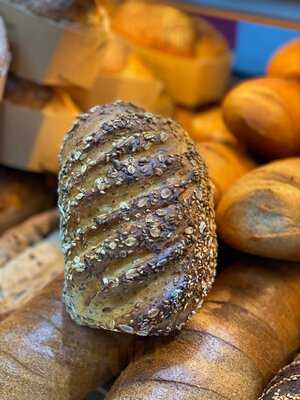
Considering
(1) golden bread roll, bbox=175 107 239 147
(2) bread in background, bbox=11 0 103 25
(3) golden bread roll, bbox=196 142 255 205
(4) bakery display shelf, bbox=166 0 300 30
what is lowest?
(1) golden bread roll, bbox=175 107 239 147

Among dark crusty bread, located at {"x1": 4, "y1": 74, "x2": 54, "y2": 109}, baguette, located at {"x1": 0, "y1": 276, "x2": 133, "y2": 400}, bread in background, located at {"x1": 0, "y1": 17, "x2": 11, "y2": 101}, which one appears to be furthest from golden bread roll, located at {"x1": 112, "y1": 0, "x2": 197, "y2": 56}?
baguette, located at {"x1": 0, "y1": 276, "x2": 133, "y2": 400}

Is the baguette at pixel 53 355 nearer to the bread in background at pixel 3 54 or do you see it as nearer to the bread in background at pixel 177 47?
the bread in background at pixel 3 54

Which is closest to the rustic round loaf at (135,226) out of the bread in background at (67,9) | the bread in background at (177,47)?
the bread in background at (67,9)

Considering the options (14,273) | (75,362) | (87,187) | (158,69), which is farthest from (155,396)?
(158,69)

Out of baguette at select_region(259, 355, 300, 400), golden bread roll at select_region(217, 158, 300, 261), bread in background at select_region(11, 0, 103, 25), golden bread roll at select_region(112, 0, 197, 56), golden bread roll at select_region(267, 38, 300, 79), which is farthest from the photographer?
golden bread roll at select_region(112, 0, 197, 56)

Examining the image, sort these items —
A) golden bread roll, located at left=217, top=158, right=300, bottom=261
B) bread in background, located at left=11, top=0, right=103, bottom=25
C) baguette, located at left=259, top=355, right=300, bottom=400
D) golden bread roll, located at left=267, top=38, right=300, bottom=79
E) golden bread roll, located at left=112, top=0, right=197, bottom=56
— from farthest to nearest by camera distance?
golden bread roll, located at left=112, top=0, right=197, bottom=56 → golden bread roll, located at left=267, top=38, right=300, bottom=79 → bread in background, located at left=11, top=0, right=103, bottom=25 → golden bread roll, located at left=217, top=158, right=300, bottom=261 → baguette, located at left=259, top=355, right=300, bottom=400

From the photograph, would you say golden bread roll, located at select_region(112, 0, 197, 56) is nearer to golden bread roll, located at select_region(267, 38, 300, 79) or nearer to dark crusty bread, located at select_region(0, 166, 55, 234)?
golden bread roll, located at select_region(267, 38, 300, 79)

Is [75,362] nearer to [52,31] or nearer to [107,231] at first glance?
[107,231]
